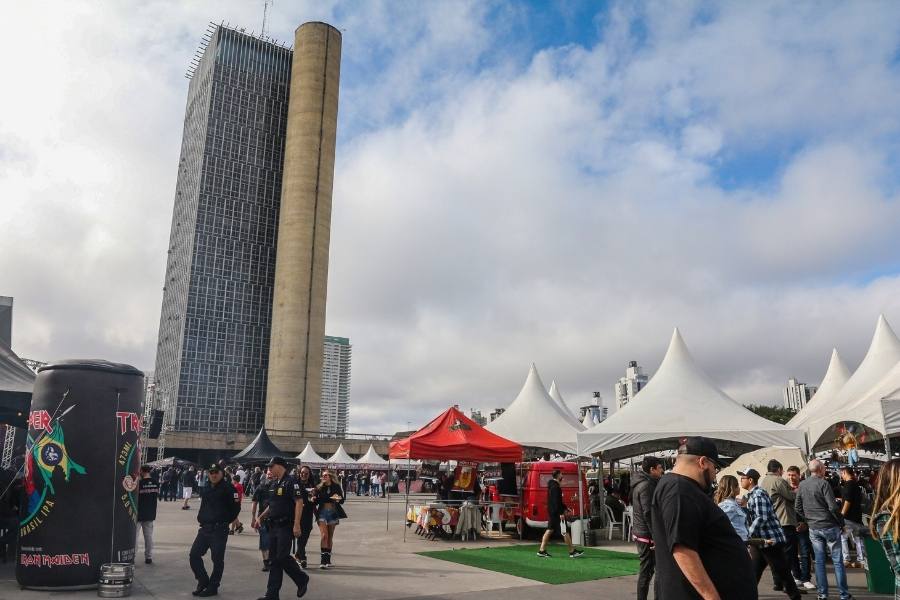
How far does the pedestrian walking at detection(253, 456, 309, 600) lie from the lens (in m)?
8.30

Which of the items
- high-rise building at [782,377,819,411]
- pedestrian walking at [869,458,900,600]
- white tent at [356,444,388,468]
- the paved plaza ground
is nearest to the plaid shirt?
the paved plaza ground

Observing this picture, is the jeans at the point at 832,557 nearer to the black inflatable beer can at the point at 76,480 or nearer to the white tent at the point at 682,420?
the white tent at the point at 682,420

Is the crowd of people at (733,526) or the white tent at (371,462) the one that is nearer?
the crowd of people at (733,526)

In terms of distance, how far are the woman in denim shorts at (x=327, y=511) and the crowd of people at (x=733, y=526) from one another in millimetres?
5316

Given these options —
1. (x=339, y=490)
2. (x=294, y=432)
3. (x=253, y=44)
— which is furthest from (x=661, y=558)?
(x=253, y=44)

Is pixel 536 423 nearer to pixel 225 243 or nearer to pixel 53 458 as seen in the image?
pixel 53 458

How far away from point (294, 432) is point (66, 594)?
6441 cm

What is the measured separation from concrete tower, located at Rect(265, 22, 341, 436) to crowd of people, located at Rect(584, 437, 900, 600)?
6554 cm

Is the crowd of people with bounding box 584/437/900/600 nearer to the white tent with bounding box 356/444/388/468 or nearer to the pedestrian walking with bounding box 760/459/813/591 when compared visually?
the pedestrian walking with bounding box 760/459/813/591

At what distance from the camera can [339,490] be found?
12391mm

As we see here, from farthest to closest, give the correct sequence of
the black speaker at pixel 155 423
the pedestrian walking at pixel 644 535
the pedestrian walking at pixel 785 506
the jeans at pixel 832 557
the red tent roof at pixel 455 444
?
the black speaker at pixel 155 423 < the red tent roof at pixel 455 444 < the pedestrian walking at pixel 785 506 < the jeans at pixel 832 557 < the pedestrian walking at pixel 644 535

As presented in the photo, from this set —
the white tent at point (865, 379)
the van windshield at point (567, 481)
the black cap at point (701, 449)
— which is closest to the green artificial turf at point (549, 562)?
the van windshield at point (567, 481)

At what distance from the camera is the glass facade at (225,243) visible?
77625 mm

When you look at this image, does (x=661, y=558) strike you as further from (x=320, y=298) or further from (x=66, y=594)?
(x=320, y=298)
